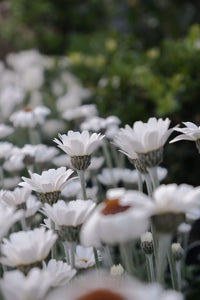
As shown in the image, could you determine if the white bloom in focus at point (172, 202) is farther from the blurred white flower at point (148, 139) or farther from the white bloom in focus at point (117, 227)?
the blurred white flower at point (148, 139)

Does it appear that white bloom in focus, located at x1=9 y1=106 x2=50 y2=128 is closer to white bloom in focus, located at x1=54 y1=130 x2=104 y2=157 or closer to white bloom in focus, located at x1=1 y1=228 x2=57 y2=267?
white bloom in focus, located at x1=54 y1=130 x2=104 y2=157

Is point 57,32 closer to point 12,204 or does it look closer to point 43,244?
point 12,204

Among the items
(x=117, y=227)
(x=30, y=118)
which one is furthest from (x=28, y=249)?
(x=30, y=118)

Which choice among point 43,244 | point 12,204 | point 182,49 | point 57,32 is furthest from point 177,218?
point 57,32

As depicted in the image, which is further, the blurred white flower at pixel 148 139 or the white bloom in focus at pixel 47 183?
the white bloom in focus at pixel 47 183

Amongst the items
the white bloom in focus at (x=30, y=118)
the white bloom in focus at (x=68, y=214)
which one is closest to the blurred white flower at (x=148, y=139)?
the white bloom in focus at (x=68, y=214)

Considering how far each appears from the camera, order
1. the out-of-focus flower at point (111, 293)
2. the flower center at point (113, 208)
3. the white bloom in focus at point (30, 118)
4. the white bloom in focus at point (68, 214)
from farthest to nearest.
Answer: the white bloom in focus at point (30, 118)
the white bloom in focus at point (68, 214)
the flower center at point (113, 208)
the out-of-focus flower at point (111, 293)
